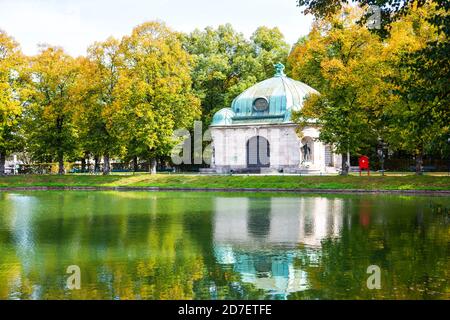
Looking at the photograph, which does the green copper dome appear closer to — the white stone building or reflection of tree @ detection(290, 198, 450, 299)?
the white stone building

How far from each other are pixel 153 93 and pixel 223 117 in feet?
36.6

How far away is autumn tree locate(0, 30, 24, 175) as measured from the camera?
58.0m

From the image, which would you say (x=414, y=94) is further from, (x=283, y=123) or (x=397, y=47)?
(x=283, y=123)

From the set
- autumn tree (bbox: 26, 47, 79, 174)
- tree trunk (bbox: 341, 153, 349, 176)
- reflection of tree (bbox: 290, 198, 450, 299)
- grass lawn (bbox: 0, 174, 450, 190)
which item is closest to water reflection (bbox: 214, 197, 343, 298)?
reflection of tree (bbox: 290, 198, 450, 299)

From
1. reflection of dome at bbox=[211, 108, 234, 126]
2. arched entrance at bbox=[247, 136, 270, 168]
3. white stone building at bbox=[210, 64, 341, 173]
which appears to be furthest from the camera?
reflection of dome at bbox=[211, 108, 234, 126]

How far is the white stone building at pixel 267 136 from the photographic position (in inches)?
2591

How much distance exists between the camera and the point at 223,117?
6950 cm

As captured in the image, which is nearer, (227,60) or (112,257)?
(112,257)

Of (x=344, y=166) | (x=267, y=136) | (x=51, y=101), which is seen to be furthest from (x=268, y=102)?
(x=51, y=101)

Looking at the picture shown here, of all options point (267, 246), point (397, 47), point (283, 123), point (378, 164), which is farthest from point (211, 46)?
point (267, 246)

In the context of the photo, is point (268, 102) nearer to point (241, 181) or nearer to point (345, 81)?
point (241, 181)

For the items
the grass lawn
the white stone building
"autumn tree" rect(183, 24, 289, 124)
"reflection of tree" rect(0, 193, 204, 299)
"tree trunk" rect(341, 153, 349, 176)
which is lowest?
"reflection of tree" rect(0, 193, 204, 299)

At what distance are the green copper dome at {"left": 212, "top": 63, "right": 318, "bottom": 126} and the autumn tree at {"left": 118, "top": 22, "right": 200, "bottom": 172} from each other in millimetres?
7246
